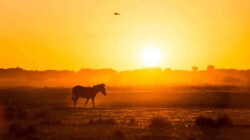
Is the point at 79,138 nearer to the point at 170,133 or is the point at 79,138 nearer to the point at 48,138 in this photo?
the point at 48,138

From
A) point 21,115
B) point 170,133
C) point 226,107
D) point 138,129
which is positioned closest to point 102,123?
point 138,129

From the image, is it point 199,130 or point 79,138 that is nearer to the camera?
point 79,138

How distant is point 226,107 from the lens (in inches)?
1884

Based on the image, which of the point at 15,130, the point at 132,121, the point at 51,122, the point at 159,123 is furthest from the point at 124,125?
the point at 15,130

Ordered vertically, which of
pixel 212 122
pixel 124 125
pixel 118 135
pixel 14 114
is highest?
pixel 14 114

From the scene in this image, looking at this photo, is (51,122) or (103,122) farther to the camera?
(51,122)

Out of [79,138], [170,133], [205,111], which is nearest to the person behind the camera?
[79,138]

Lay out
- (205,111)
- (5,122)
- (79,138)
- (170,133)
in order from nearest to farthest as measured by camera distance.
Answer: (79,138) → (170,133) → (5,122) → (205,111)

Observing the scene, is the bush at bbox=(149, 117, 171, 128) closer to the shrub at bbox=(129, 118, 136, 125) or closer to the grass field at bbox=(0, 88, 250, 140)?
the grass field at bbox=(0, 88, 250, 140)

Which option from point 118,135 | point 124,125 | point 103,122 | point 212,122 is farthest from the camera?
point 103,122

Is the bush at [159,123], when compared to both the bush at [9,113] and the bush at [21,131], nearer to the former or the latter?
the bush at [21,131]

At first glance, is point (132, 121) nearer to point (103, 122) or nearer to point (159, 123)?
point (103, 122)

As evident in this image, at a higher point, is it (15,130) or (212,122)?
(212,122)

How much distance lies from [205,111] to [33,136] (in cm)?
1794
